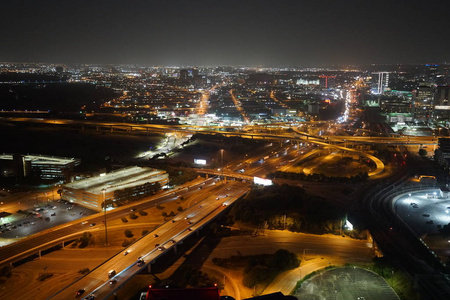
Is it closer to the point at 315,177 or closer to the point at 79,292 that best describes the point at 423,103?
the point at 315,177

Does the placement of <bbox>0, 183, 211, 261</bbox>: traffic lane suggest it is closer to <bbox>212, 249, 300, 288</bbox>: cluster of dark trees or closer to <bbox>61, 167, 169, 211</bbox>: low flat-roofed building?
<bbox>61, 167, 169, 211</bbox>: low flat-roofed building

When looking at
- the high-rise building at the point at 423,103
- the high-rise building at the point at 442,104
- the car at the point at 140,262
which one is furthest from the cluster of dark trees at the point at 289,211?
the high-rise building at the point at 423,103

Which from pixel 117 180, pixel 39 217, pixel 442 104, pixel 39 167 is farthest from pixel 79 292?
pixel 442 104

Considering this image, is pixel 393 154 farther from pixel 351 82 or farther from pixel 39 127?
pixel 351 82

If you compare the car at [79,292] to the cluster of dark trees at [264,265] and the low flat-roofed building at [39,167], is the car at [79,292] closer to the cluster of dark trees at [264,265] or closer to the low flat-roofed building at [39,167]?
the cluster of dark trees at [264,265]

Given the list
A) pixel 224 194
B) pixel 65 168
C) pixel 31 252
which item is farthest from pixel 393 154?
pixel 31 252

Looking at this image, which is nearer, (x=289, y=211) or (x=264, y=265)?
(x=264, y=265)
